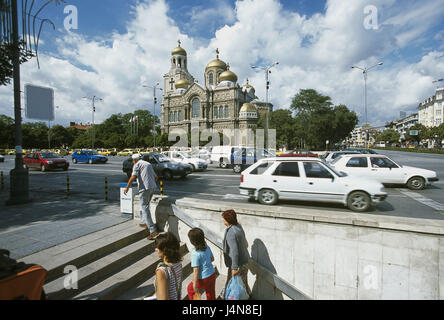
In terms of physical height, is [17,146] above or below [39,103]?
below

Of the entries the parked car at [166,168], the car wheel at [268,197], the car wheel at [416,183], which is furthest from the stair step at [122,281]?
the car wheel at [416,183]

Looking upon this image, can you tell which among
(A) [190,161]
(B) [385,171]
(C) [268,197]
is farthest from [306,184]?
(A) [190,161]

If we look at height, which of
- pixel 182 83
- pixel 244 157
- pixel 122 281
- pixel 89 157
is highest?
pixel 182 83

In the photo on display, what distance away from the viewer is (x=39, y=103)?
201 inches

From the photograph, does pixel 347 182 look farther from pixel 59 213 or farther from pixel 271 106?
pixel 271 106

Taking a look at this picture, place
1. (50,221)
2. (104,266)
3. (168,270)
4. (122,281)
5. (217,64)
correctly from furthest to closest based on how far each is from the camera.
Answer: (217,64)
(50,221)
(104,266)
(122,281)
(168,270)

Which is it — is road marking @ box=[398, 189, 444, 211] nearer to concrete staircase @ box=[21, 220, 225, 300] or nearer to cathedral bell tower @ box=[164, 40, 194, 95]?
concrete staircase @ box=[21, 220, 225, 300]

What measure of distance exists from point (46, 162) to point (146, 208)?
1807 centimetres

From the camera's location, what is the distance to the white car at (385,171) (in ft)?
33.4

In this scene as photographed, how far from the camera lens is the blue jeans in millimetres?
5047

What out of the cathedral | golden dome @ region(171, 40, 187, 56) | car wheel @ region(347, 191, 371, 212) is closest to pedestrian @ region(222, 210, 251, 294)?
car wheel @ region(347, 191, 371, 212)

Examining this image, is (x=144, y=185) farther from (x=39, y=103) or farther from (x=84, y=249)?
(x=39, y=103)

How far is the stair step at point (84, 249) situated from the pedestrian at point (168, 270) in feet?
6.55

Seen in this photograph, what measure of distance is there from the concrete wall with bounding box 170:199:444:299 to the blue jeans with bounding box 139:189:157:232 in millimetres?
1526
